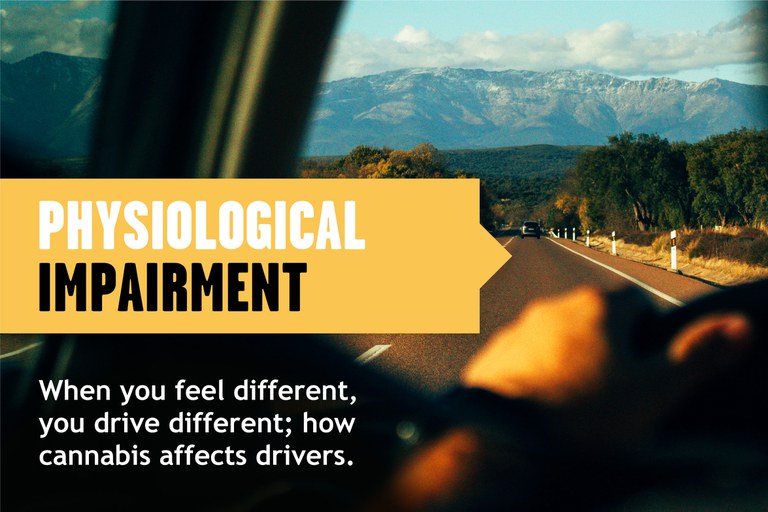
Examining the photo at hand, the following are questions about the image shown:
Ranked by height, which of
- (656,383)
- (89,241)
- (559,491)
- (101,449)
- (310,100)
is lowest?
(101,449)

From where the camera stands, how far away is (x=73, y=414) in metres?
3.19

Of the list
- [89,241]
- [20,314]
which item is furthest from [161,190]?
[20,314]

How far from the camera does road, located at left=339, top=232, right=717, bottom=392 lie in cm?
753

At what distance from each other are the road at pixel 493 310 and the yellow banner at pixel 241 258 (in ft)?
2.03

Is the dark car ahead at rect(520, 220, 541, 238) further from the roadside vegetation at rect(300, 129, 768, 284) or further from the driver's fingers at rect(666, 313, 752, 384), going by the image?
the driver's fingers at rect(666, 313, 752, 384)

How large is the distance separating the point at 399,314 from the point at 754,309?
2934 millimetres

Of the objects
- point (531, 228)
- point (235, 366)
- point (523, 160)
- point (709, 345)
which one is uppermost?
point (523, 160)

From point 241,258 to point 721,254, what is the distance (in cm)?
A: 1912

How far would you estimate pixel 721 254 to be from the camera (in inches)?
829

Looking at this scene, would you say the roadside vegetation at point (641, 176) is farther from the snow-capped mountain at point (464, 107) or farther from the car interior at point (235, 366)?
the car interior at point (235, 366)

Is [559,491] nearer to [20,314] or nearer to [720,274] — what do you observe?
[20,314]

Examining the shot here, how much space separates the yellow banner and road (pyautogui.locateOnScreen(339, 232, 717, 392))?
0.62 meters

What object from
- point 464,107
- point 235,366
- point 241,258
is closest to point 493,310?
point 241,258

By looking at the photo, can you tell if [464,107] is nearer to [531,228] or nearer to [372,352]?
[531,228]
